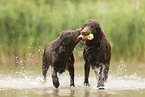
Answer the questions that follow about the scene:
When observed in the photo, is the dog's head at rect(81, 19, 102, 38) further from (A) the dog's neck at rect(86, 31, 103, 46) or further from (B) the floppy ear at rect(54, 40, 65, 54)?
(B) the floppy ear at rect(54, 40, 65, 54)

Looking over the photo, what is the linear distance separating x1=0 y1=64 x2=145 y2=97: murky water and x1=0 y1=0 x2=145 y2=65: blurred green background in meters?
0.73

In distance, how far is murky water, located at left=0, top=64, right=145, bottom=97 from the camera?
7.11 metres

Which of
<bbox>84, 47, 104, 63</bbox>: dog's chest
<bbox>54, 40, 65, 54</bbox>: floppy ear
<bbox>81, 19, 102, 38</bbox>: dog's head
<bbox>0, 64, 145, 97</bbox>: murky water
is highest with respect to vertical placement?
<bbox>81, 19, 102, 38</bbox>: dog's head

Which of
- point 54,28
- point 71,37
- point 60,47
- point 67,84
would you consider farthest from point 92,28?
point 54,28

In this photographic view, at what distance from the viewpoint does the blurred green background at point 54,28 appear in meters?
12.2

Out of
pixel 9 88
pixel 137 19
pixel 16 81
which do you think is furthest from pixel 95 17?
pixel 9 88

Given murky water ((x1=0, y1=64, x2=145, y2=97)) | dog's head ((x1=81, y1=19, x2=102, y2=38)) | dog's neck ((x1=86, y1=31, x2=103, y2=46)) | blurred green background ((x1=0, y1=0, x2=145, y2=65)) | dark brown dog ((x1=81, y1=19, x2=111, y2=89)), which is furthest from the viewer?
blurred green background ((x1=0, y1=0, x2=145, y2=65))

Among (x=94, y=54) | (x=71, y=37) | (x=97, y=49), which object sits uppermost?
(x=71, y=37)

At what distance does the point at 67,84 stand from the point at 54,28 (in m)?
4.33

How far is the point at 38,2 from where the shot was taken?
1351 centimetres

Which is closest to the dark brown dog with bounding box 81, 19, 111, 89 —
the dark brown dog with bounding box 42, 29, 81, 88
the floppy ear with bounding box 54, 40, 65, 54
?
the dark brown dog with bounding box 42, 29, 81, 88

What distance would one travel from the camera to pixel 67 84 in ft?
28.1

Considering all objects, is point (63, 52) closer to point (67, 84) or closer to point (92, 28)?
point (92, 28)

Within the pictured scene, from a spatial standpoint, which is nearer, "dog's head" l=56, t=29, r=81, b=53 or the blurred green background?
"dog's head" l=56, t=29, r=81, b=53
